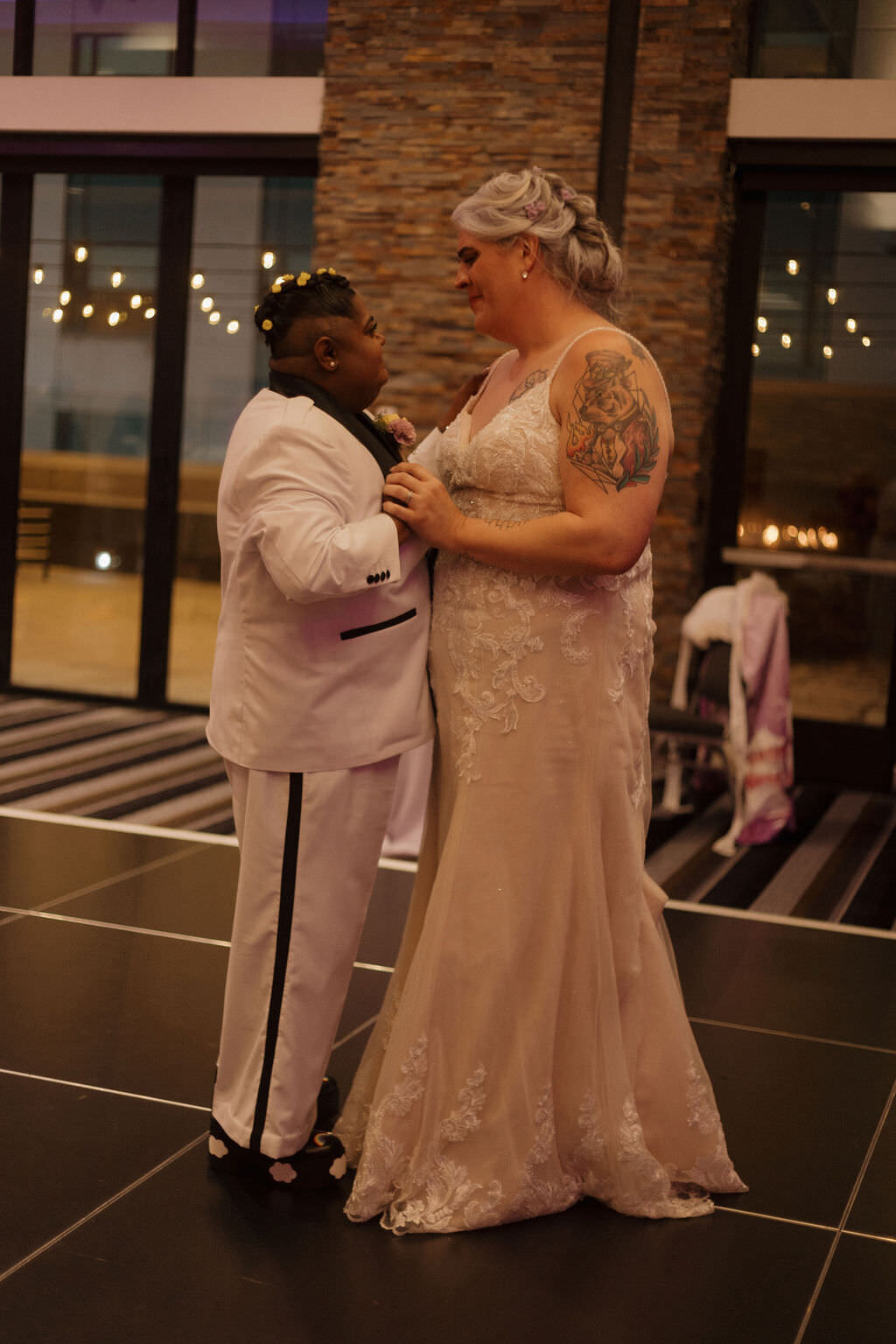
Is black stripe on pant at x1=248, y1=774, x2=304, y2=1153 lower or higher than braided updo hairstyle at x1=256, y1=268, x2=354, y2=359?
lower

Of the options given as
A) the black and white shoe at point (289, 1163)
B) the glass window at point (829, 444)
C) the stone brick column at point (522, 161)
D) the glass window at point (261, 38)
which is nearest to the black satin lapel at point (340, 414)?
the black and white shoe at point (289, 1163)

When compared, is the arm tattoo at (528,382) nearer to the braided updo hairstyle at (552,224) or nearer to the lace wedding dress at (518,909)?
the lace wedding dress at (518,909)

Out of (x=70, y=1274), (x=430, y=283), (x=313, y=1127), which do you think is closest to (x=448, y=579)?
(x=313, y=1127)

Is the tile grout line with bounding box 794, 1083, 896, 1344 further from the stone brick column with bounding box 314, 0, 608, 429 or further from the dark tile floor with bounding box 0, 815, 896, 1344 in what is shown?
the stone brick column with bounding box 314, 0, 608, 429

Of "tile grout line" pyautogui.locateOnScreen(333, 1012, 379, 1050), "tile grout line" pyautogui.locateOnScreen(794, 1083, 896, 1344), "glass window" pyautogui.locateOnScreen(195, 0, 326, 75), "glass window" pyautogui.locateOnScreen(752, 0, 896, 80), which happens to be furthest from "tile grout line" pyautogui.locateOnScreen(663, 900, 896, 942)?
"glass window" pyautogui.locateOnScreen(195, 0, 326, 75)

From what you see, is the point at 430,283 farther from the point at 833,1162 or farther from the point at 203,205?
the point at 833,1162

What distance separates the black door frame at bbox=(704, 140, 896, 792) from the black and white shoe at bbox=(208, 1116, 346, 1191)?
4.62 metres

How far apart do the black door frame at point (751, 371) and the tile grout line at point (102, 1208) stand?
465 cm

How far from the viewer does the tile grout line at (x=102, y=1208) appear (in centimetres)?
225

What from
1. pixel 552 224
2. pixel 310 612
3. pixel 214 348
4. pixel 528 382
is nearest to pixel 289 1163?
pixel 310 612

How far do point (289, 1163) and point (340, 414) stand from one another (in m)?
1.27

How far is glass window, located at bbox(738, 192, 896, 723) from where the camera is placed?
22.0 ft

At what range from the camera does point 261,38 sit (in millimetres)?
7266

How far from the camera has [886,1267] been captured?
2.42 metres
